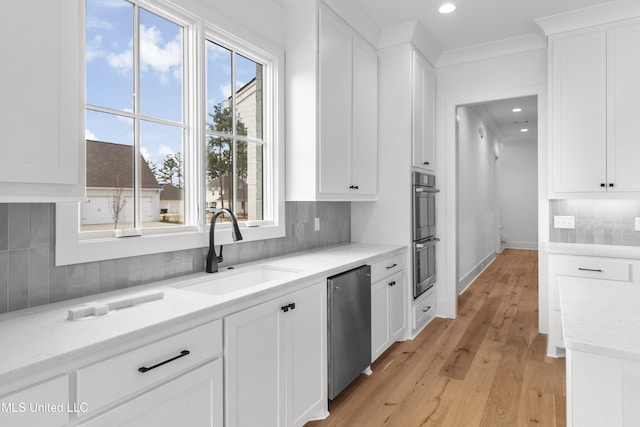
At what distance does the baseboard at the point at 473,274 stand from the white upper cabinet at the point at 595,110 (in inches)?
72.5

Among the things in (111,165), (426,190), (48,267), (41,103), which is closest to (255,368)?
(48,267)

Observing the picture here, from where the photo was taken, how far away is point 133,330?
1.18m

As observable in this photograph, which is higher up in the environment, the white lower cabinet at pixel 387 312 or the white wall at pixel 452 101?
the white wall at pixel 452 101

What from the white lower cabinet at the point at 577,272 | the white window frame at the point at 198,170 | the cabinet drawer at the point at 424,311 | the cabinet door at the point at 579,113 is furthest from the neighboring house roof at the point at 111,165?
the cabinet door at the point at 579,113

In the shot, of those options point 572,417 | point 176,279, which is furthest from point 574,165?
point 176,279

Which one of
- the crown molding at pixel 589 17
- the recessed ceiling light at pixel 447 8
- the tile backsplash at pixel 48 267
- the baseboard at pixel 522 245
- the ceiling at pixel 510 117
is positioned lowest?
the baseboard at pixel 522 245

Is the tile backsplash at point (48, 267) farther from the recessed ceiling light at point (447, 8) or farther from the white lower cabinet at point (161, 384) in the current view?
the recessed ceiling light at point (447, 8)

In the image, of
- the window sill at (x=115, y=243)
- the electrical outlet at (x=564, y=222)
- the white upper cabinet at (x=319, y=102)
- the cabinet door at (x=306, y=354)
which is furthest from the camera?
the electrical outlet at (x=564, y=222)

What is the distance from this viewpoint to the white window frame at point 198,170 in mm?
1570

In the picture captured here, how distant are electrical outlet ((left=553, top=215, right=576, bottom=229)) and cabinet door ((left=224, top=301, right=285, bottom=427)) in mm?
2879

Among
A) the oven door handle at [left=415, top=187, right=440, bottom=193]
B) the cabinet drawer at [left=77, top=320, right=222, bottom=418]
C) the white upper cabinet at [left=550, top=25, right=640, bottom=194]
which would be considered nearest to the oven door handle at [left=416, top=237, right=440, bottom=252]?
the oven door handle at [left=415, top=187, right=440, bottom=193]

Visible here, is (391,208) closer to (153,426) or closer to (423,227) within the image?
(423,227)

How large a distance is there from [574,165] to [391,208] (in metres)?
1.51

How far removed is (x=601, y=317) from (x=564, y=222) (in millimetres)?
2628
